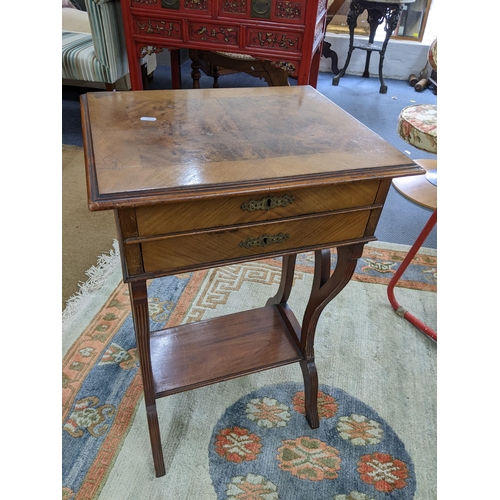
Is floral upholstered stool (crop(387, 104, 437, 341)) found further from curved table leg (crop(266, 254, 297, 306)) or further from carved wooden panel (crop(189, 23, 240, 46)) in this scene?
carved wooden panel (crop(189, 23, 240, 46))

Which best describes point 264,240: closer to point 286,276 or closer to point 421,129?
point 286,276

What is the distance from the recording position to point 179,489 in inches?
41.8

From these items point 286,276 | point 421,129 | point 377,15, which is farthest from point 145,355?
point 377,15

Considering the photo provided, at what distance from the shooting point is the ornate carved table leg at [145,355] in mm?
825

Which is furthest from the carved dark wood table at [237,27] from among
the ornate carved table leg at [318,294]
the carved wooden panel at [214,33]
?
the ornate carved table leg at [318,294]

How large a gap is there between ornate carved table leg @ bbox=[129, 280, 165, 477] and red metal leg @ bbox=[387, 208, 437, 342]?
A: 3.33 ft

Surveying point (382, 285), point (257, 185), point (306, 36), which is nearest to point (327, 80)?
point (306, 36)

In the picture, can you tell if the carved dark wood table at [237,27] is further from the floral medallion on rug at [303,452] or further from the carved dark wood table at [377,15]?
the floral medallion on rug at [303,452]

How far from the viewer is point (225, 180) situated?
70 centimetres

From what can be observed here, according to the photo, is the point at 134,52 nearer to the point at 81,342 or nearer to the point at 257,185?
the point at 81,342

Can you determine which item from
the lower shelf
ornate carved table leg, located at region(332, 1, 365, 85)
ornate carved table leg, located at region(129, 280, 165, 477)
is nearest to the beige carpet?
the lower shelf

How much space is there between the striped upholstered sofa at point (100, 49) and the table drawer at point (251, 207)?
2132mm

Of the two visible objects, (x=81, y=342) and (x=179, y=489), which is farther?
(x=81, y=342)

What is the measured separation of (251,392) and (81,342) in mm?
620
